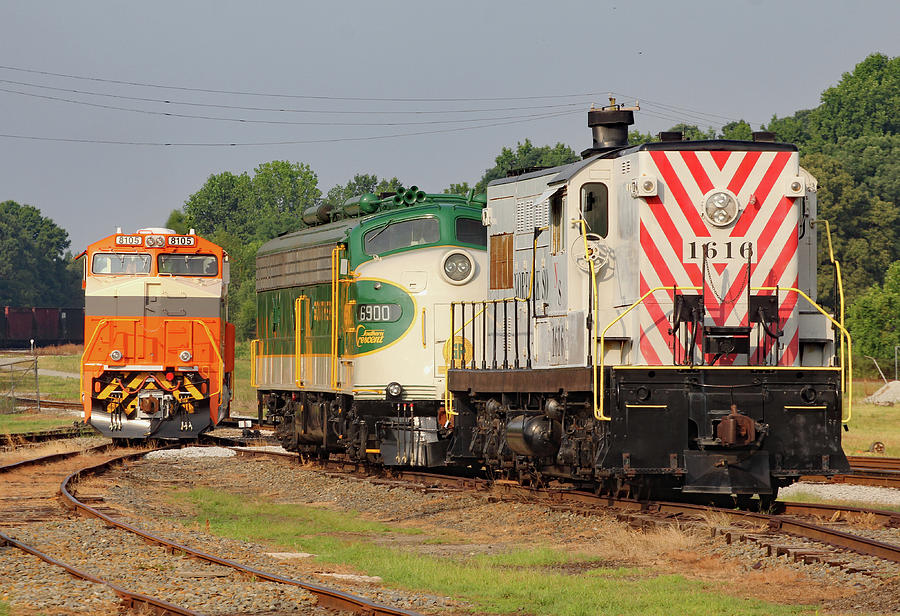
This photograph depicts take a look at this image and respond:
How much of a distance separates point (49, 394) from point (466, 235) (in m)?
40.9

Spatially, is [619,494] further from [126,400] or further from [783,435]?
[126,400]

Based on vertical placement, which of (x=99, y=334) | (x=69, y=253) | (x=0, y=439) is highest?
(x=69, y=253)

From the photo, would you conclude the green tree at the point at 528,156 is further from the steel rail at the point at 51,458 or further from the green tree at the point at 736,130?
the steel rail at the point at 51,458

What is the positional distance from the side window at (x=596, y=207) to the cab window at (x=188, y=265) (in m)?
14.6

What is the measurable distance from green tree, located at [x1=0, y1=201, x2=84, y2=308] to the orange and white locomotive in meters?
133

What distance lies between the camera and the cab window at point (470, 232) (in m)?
19.4

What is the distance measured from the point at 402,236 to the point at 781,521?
28.7 feet

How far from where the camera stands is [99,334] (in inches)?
1046

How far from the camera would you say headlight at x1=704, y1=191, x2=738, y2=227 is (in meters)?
13.6

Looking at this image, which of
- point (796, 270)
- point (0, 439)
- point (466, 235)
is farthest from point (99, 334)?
point (796, 270)

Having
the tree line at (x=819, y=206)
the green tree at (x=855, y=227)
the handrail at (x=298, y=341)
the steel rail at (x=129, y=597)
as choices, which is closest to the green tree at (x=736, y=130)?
the tree line at (x=819, y=206)

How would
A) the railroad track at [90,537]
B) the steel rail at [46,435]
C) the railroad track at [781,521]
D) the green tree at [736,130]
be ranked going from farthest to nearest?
the green tree at [736,130] < the steel rail at [46,435] < the railroad track at [781,521] < the railroad track at [90,537]

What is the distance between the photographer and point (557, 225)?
14.7 m

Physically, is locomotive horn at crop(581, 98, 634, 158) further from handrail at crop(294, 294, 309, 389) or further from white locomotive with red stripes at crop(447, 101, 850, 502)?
handrail at crop(294, 294, 309, 389)
